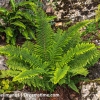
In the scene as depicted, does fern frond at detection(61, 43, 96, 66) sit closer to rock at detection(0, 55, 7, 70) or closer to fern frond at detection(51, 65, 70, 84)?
fern frond at detection(51, 65, 70, 84)

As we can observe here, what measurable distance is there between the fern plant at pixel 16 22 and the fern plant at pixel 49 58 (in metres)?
0.81

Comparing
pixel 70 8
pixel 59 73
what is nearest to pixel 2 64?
pixel 59 73

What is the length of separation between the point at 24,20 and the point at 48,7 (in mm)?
1181

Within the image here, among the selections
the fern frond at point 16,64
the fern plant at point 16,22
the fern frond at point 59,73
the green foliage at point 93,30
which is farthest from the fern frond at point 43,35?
the green foliage at point 93,30

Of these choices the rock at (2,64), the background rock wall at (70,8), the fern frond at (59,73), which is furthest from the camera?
the background rock wall at (70,8)

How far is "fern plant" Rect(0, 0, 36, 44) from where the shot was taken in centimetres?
634

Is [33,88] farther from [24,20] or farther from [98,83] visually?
[24,20]

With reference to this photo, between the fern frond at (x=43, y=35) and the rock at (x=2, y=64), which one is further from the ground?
the fern frond at (x=43, y=35)

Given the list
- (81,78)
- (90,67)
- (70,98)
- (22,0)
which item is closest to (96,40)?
(90,67)

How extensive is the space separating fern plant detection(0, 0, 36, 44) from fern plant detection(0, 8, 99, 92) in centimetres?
81

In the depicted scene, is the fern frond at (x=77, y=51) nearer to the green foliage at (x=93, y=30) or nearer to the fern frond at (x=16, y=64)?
the fern frond at (x=16, y=64)

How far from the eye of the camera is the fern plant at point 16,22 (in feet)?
20.8

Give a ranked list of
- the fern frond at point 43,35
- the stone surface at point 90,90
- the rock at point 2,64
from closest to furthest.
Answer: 1. the stone surface at point 90,90
2. the fern frond at point 43,35
3. the rock at point 2,64

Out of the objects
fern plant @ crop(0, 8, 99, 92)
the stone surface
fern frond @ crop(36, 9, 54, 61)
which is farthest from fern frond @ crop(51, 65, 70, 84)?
fern frond @ crop(36, 9, 54, 61)
